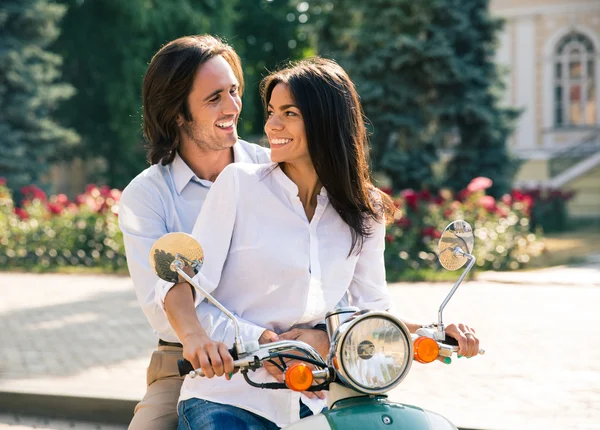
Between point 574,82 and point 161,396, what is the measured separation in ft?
85.3

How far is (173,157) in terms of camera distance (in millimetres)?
3186

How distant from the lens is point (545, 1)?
1066 inches

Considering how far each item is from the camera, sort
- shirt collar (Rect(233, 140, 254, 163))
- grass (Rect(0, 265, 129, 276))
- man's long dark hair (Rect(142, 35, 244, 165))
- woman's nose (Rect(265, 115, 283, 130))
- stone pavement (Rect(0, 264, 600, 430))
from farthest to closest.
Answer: grass (Rect(0, 265, 129, 276)) → stone pavement (Rect(0, 264, 600, 430)) → shirt collar (Rect(233, 140, 254, 163)) → man's long dark hair (Rect(142, 35, 244, 165)) → woman's nose (Rect(265, 115, 283, 130))

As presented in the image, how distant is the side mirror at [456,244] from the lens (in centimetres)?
220

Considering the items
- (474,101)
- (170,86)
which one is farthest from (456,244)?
(474,101)

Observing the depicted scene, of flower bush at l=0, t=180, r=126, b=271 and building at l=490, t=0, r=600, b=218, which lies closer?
flower bush at l=0, t=180, r=126, b=271

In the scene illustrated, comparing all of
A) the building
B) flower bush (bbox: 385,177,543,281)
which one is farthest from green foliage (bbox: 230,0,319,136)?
flower bush (bbox: 385,177,543,281)

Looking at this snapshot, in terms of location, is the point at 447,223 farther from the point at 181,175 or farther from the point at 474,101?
the point at 181,175

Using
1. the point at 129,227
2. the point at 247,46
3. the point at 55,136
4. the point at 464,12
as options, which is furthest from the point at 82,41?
the point at 129,227

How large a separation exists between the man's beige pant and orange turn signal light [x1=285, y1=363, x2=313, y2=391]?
919mm

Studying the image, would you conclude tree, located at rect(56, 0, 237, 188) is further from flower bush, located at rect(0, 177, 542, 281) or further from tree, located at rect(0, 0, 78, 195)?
flower bush, located at rect(0, 177, 542, 281)

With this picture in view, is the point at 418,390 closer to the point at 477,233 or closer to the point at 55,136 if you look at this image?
the point at 477,233

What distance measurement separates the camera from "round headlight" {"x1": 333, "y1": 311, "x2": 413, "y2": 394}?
1862mm

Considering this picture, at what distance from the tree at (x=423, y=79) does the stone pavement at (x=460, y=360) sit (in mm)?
5062
